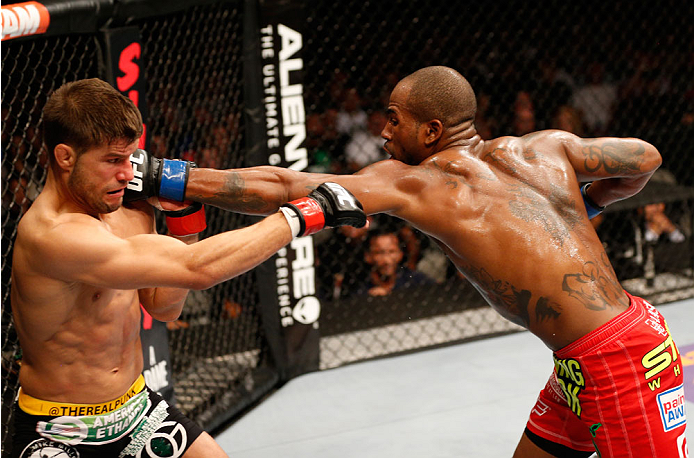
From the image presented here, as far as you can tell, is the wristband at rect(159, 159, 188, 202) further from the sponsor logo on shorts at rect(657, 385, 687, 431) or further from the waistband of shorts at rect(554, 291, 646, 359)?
the sponsor logo on shorts at rect(657, 385, 687, 431)

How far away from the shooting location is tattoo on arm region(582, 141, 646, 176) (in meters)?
1.96

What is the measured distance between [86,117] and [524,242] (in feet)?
3.19

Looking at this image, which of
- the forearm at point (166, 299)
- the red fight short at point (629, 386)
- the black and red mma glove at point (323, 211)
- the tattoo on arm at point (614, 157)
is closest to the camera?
the black and red mma glove at point (323, 211)

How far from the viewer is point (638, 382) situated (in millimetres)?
1748

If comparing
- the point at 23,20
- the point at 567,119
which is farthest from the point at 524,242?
the point at 567,119

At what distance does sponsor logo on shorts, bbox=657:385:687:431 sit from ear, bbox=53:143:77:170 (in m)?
1.34

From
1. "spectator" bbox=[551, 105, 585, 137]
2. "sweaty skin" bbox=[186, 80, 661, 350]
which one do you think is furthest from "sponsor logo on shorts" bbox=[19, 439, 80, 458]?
"spectator" bbox=[551, 105, 585, 137]

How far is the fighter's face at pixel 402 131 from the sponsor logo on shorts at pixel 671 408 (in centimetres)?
78

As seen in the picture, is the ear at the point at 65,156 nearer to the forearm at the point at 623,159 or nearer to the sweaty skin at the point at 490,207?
the sweaty skin at the point at 490,207

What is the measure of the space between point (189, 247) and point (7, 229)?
Result: 1571 mm

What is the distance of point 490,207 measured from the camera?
182 cm

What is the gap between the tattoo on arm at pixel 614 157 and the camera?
1.96 metres

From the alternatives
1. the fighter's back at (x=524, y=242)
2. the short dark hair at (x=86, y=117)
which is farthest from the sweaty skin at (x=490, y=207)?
the short dark hair at (x=86, y=117)

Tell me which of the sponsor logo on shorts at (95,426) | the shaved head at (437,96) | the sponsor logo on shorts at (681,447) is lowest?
the sponsor logo on shorts at (681,447)
